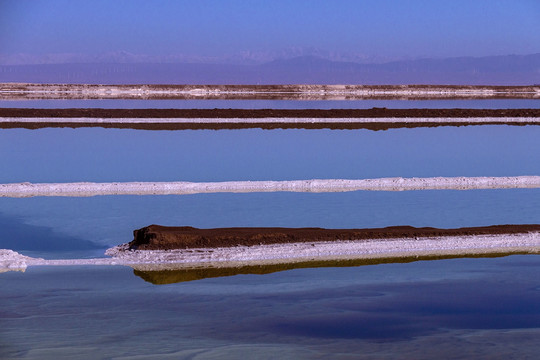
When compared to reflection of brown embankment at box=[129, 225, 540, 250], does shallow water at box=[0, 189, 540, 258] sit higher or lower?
higher

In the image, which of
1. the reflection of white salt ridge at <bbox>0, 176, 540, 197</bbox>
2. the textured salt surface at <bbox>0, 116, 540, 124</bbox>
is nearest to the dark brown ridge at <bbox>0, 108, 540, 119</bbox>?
the textured salt surface at <bbox>0, 116, 540, 124</bbox>

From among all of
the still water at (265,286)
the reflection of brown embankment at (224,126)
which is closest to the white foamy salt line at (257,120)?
the reflection of brown embankment at (224,126)

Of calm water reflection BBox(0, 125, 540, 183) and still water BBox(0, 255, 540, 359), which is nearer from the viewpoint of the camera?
still water BBox(0, 255, 540, 359)

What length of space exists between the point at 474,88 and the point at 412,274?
36407 mm

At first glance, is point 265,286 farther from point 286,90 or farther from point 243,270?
point 286,90

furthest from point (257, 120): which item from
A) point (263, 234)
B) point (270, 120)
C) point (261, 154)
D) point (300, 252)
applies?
point (300, 252)

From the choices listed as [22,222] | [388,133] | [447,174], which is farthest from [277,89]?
[22,222]

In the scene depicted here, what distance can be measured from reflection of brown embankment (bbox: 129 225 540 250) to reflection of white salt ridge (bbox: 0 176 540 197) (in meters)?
1.83

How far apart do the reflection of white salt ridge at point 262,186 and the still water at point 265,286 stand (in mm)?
221

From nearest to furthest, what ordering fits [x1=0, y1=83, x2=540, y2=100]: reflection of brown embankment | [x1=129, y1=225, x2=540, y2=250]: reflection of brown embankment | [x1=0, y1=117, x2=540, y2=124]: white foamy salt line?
[x1=129, y1=225, x2=540, y2=250]: reflection of brown embankment → [x1=0, y1=117, x2=540, y2=124]: white foamy salt line → [x1=0, y1=83, x2=540, y2=100]: reflection of brown embankment

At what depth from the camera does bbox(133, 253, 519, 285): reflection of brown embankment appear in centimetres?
521

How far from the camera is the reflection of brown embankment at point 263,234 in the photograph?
230 inches

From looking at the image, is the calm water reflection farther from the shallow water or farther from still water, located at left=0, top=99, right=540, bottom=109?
still water, located at left=0, top=99, right=540, bottom=109

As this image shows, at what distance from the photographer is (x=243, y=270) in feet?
17.8
